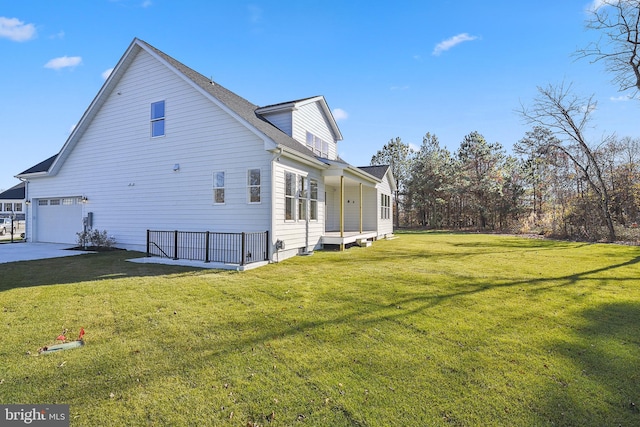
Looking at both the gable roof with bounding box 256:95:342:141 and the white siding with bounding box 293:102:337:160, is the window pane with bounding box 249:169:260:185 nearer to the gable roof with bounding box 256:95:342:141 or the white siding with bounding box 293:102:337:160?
the white siding with bounding box 293:102:337:160

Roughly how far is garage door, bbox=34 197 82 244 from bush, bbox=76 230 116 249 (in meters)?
1.47

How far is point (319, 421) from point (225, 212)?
881 centimetres

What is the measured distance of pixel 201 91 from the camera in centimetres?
1059

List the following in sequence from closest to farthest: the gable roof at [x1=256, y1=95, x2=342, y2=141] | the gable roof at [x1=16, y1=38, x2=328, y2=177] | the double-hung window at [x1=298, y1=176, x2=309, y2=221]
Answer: the gable roof at [x1=16, y1=38, x2=328, y2=177] → the double-hung window at [x1=298, y1=176, x2=309, y2=221] → the gable roof at [x1=256, y1=95, x2=342, y2=141]

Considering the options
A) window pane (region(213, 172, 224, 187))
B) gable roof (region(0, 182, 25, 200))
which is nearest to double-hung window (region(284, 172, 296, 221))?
window pane (region(213, 172, 224, 187))

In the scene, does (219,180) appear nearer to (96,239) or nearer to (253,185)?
(253,185)

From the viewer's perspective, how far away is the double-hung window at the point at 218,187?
10555 mm

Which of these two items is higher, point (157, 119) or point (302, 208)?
point (157, 119)

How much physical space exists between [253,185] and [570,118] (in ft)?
61.8

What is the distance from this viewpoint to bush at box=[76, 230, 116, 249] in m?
12.7

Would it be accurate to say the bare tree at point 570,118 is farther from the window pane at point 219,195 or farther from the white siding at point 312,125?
the window pane at point 219,195

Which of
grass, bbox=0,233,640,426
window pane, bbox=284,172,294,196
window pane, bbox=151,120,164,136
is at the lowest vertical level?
grass, bbox=0,233,640,426

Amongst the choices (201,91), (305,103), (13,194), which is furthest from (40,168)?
(305,103)

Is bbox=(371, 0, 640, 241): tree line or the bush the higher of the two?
bbox=(371, 0, 640, 241): tree line
